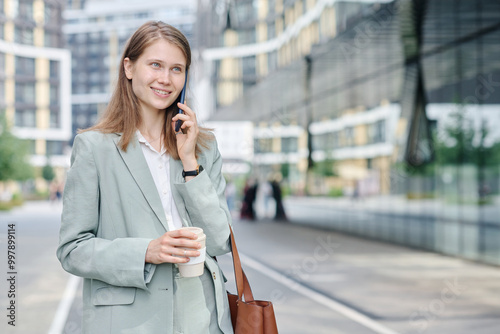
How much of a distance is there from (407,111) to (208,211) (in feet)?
45.9

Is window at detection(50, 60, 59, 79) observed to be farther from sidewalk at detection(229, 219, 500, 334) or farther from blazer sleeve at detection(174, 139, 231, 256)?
blazer sleeve at detection(174, 139, 231, 256)

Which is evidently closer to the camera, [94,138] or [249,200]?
[94,138]

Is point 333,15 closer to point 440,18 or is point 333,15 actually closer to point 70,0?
point 440,18

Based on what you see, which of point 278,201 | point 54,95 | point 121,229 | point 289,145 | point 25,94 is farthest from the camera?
point 25,94

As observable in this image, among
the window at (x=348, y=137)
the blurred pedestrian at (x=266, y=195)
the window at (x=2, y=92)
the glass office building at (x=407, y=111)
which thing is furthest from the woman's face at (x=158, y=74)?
the blurred pedestrian at (x=266, y=195)

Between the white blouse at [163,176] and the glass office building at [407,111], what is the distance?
878 cm

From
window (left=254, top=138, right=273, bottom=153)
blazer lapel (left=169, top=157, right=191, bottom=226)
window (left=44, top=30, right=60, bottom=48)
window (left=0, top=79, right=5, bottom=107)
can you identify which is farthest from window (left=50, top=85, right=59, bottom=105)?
blazer lapel (left=169, top=157, right=191, bottom=226)

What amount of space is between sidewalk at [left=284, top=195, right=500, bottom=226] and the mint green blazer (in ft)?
41.2

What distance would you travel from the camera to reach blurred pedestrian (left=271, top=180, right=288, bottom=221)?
21.5 m

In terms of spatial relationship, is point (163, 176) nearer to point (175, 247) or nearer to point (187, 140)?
point (187, 140)

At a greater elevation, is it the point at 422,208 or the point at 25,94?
the point at 25,94

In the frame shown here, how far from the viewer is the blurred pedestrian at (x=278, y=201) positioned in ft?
70.7

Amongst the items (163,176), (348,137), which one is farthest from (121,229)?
(348,137)

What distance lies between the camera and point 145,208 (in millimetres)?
1595
